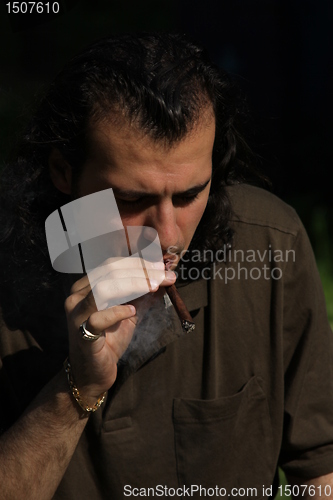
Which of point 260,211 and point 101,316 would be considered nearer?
point 101,316

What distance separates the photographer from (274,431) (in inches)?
105

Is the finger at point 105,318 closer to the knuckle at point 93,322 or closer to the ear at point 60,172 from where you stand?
the knuckle at point 93,322

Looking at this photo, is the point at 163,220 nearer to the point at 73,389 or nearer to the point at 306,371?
the point at 73,389

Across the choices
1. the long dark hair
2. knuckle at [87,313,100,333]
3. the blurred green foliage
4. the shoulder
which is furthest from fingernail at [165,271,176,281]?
the blurred green foliage

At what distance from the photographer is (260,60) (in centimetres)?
486

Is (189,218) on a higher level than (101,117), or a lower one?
lower

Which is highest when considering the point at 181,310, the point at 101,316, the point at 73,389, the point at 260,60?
the point at 260,60

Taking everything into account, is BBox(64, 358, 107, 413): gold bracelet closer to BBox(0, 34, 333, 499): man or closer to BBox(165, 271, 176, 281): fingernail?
BBox(0, 34, 333, 499): man

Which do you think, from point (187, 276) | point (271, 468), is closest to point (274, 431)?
point (271, 468)

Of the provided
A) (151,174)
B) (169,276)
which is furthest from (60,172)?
(169,276)

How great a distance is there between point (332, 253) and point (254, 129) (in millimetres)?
2538

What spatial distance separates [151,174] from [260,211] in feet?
2.75

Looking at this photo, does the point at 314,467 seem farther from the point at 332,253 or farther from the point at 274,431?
the point at 332,253

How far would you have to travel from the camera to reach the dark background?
2965 mm
